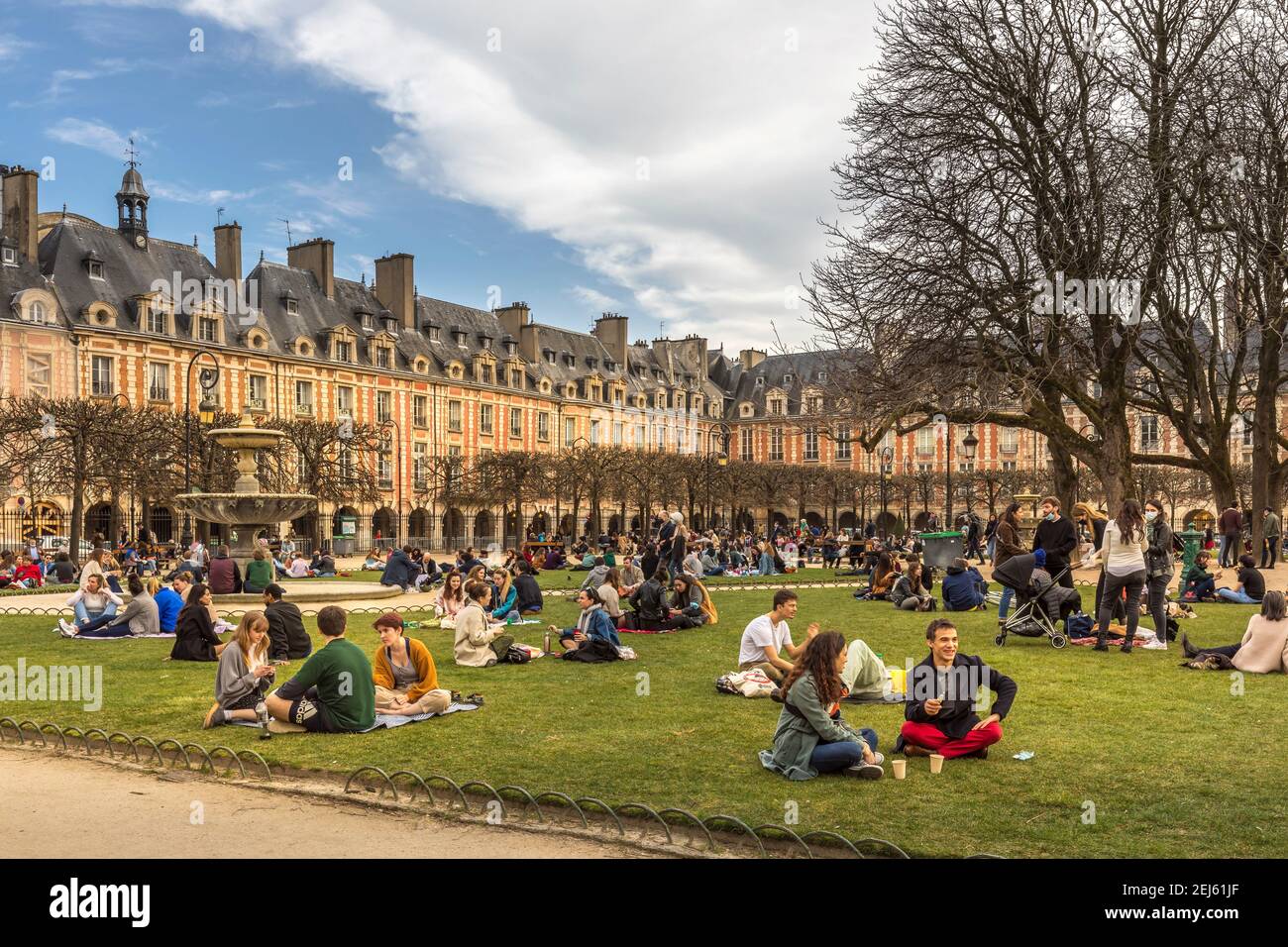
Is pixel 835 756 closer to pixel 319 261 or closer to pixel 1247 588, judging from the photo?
pixel 1247 588

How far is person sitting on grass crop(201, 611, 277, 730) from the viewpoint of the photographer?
894cm

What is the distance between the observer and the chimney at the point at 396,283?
6053 cm

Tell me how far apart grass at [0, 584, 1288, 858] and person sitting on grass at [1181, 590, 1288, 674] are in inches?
10.3

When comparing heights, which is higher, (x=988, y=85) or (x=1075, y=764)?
(x=988, y=85)

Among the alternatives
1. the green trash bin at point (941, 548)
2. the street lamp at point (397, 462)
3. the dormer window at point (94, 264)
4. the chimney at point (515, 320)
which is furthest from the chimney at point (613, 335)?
the green trash bin at point (941, 548)

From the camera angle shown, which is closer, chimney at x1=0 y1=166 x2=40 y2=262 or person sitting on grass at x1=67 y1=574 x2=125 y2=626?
person sitting on grass at x1=67 y1=574 x2=125 y2=626

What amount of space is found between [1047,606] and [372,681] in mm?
8162

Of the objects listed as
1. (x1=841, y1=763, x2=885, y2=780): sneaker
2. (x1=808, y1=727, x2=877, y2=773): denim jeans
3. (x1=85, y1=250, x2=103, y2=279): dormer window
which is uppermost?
(x1=85, y1=250, x2=103, y2=279): dormer window

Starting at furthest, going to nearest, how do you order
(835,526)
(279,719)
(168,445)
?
(835,526)
(168,445)
(279,719)

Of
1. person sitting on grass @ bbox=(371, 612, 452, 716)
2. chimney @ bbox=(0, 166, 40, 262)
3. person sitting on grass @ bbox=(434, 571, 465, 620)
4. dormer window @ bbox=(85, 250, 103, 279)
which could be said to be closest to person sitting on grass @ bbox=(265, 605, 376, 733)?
person sitting on grass @ bbox=(371, 612, 452, 716)

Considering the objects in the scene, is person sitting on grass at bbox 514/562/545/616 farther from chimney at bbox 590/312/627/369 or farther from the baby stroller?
chimney at bbox 590/312/627/369

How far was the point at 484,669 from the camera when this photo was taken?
12.0m
